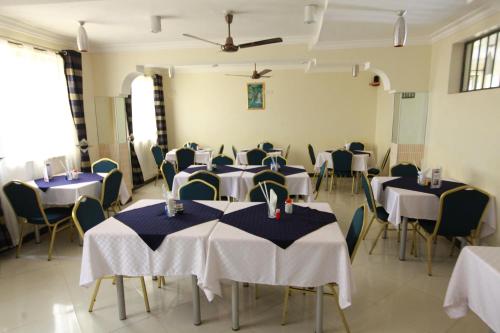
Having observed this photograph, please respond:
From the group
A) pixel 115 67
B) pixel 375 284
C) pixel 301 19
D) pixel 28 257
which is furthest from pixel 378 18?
pixel 28 257

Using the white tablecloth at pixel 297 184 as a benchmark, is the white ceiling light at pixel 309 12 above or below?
above

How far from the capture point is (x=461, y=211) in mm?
2922

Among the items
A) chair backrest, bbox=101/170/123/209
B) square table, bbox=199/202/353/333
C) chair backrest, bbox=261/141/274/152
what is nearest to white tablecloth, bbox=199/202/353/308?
square table, bbox=199/202/353/333

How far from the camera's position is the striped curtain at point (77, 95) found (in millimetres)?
4711

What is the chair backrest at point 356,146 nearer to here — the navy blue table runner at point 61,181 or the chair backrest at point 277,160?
the chair backrest at point 277,160

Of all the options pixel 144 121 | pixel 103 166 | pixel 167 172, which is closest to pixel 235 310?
pixel 167 172

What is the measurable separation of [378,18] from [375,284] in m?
2.94

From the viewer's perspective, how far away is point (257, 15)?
376cm

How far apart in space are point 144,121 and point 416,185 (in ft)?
19.4

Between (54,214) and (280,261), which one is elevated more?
(280,261)

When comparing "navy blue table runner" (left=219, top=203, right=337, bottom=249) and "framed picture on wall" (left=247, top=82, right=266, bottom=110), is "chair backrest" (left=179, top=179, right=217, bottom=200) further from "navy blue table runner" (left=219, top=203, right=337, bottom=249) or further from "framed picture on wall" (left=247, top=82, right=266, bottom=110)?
"framed picture on wall" (left=247, top=82, right=266, bottom=110)

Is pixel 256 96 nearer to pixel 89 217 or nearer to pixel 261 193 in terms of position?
pixel 261 193

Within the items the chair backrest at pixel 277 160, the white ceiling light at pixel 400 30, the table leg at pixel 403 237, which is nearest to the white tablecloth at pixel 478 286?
the table leg at pixel 403 237

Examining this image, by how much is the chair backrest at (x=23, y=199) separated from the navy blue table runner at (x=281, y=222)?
238 centimetres
